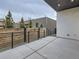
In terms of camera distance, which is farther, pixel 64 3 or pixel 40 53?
pixel 64 3

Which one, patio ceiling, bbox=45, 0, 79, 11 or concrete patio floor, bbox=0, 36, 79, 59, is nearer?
concrete patio floor, bbox=0, 36, 79, 59

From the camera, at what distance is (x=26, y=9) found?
61.1 feet

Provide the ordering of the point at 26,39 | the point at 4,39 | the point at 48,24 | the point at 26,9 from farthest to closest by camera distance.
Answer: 1. the point at 48,24
2. the point at 26,9
3. the point at 26,39
4. the point at 4,39

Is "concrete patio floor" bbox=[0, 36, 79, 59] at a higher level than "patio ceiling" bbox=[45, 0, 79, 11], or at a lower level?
lower

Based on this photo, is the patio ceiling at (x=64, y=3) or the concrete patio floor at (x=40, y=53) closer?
the concrete patio floor at (x=40, y=53)

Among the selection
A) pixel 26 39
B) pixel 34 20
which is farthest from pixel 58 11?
pixel 34 20

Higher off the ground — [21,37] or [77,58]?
[21,37]

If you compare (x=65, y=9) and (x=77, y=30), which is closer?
(x=77, y=30)

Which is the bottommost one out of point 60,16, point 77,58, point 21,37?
point 77,58

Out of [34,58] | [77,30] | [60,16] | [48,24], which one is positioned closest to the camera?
[34,58]

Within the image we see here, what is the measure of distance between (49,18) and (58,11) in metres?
8.15

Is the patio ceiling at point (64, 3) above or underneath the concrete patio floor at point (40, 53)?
above

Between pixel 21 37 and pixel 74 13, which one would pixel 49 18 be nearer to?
pixel 74 13

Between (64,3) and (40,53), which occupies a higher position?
(64,3)
